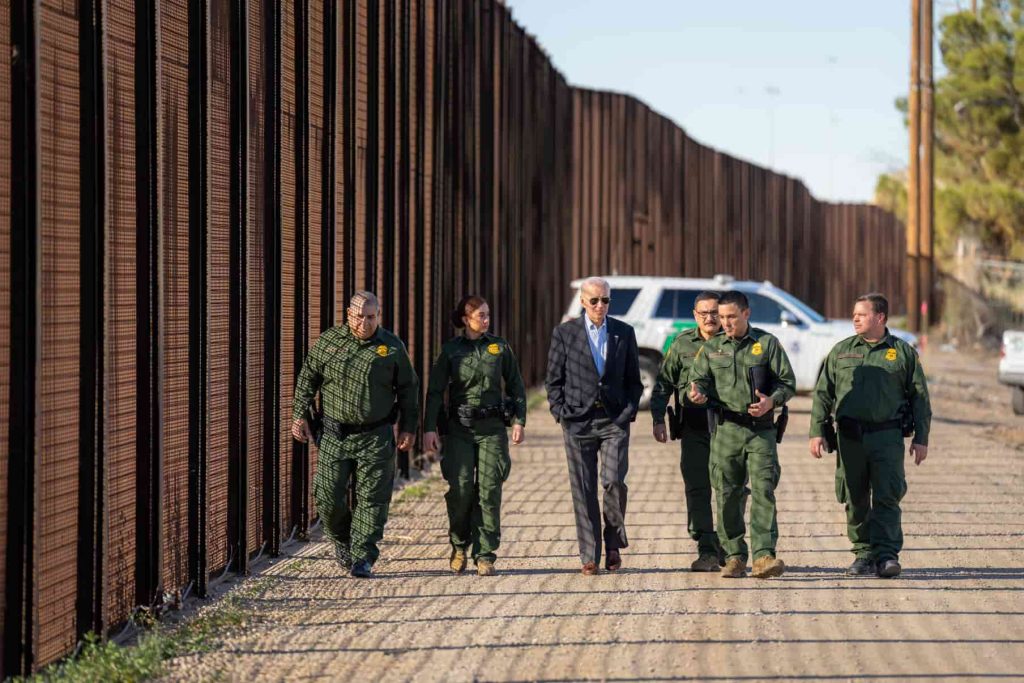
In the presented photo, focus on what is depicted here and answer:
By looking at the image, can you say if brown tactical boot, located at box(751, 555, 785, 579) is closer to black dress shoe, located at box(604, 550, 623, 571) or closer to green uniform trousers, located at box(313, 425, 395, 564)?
black dress shoe, located at box(604, 550, 623, 571)

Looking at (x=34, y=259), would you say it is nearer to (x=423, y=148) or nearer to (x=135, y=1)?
(x=135, y=1)

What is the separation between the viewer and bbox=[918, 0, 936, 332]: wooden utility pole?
34594mm

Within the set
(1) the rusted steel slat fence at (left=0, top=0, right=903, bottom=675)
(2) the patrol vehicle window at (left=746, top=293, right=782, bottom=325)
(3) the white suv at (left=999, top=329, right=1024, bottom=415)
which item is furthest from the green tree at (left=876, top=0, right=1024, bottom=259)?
(1) the rusted steel slat fence at (left=0, top=0, right=903, bottom=675)

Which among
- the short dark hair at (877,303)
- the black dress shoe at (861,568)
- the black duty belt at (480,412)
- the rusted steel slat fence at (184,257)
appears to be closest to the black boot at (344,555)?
the rusted steel slat fence at (184,257)

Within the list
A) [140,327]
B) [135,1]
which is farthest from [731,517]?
[135,1]

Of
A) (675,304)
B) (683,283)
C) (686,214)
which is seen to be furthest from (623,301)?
(686,214)

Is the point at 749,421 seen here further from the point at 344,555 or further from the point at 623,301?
the point at 623,301

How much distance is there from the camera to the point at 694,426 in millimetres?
9891

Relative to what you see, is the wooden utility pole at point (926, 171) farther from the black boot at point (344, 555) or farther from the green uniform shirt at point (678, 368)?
the black boot at point (344, 555)

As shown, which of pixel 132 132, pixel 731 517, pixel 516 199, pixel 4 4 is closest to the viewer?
pixel 4 4

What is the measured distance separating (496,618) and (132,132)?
114 inches

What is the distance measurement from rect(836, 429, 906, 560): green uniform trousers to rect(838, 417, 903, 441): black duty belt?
24 millimetres

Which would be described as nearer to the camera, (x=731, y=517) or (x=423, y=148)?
(x=731, y=517)

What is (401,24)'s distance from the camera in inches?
605
